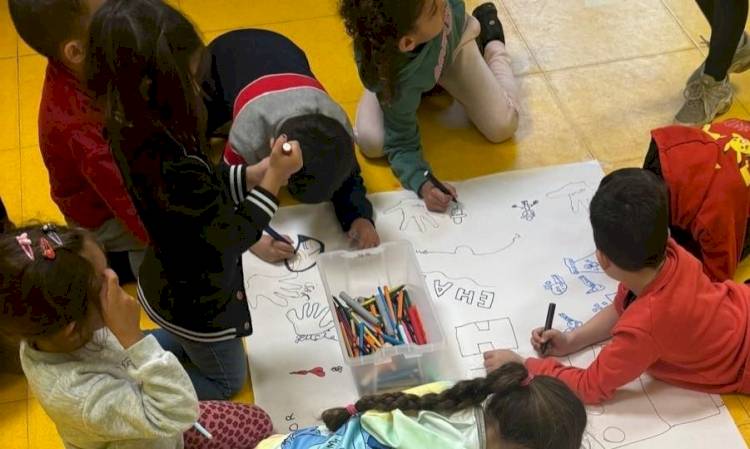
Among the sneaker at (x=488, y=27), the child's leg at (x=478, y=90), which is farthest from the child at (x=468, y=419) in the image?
the sneaker at (x=488, y=27)

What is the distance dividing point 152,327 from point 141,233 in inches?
7.2

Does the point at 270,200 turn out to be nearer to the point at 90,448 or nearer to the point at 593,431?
the point at 90,448

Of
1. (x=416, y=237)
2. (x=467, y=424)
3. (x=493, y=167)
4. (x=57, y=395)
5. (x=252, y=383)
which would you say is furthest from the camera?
(x=493, y=167)

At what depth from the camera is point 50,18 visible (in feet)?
4.08

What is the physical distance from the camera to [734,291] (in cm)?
128

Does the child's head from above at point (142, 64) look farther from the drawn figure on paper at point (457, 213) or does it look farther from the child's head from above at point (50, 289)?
the drawn figure on paper at point (457, 213)

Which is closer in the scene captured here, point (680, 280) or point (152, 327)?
point (680, 280)

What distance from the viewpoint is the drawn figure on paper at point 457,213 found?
1600 millimetres

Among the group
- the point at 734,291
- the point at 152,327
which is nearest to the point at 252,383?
the point at 152,327

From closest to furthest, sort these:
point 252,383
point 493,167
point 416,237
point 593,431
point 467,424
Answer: point 467,424 → point 593,431 → point 252,383 → point 416,237 → point 493,167

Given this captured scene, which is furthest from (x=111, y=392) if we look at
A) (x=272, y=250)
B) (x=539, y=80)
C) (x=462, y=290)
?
(x=539, y=80)

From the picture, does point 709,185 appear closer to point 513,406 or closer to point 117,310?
point 513,406

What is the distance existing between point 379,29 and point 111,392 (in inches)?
30.3

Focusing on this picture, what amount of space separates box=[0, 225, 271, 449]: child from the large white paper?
333 millimetres
